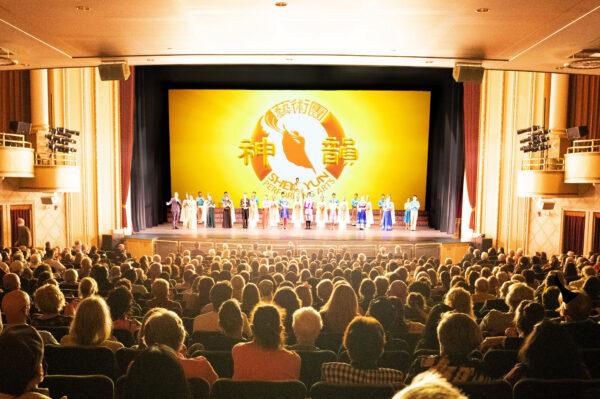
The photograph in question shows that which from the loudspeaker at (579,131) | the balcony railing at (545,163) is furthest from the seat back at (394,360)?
the balcony railing at (545,163)

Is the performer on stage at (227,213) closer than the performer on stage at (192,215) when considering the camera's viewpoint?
No

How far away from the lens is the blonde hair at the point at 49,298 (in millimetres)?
4234

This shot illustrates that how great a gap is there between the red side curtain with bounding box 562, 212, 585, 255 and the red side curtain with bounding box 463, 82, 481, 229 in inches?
126

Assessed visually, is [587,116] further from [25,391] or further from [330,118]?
[25,391]

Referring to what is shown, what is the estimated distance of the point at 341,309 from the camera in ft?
14.7

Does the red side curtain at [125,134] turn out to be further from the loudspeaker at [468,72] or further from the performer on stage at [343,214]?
the loudspeaker at [468,72]

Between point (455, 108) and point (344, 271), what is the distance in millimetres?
12746

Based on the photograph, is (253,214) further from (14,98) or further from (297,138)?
(14,98)

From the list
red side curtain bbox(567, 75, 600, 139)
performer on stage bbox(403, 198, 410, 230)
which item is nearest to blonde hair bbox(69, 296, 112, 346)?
red side curtain bbox(567, 75, 600, 139)

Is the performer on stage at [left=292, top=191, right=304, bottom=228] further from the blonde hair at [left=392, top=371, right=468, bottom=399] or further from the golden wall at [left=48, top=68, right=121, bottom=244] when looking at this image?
the blonde hair at [left=392, top=371, right=468, bottom=399]

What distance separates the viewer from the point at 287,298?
A: 16.0 feet

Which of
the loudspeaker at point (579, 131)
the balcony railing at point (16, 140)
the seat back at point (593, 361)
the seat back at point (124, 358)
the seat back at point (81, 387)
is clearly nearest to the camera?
the seat back at point (81, 387)

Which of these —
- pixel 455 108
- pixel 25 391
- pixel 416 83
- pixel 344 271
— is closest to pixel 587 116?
pixel 455 108

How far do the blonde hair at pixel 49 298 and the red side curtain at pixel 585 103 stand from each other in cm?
1336
